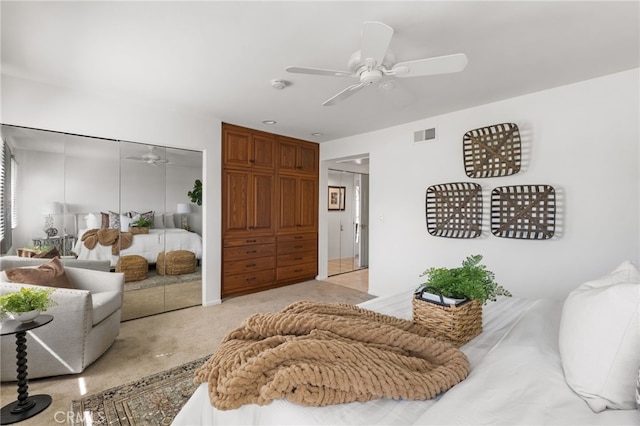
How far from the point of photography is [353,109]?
3.44 meters

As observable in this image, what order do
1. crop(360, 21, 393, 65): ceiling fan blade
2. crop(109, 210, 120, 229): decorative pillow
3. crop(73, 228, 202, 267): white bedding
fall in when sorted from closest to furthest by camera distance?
1. crop(360, 21, 393, 65): ceiling fan blade
2. crop(73, 228, 202, 267): white bedding
3. crop(109, 210, 120, 229): decorative pillow

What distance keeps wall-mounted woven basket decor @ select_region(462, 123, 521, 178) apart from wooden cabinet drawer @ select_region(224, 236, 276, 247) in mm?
2868

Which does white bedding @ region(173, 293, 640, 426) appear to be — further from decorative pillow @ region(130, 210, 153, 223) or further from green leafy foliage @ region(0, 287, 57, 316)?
decorative pillow @ region(130, 210, 153, 223)

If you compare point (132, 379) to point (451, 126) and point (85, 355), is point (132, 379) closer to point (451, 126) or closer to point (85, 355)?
point (85, 355)

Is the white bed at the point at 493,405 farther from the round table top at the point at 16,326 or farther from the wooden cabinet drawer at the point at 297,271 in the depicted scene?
the wooden cabinet drawer at the point at 297,271

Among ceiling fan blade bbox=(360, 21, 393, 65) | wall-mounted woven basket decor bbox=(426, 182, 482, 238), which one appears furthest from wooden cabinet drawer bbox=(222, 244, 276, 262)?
ceiling fan blade bbox=(360, 21, 393, 65)

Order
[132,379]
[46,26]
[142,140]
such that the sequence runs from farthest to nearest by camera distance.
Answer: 1. [142,140]
2. [132,379]
3. [46,26]

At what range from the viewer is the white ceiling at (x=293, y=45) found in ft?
5.70

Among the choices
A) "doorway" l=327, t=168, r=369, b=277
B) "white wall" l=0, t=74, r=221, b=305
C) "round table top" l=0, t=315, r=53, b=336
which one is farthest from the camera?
"doorway" l=327, t=168, r=369, b=277

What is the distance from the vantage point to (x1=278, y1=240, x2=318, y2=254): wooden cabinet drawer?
15.6ft

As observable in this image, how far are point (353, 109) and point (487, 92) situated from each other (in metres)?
1.36

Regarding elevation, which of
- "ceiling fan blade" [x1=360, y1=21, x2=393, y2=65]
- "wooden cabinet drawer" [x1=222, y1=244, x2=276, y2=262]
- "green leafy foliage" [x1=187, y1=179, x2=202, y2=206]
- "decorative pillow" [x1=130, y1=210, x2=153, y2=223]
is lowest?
"wooden cabinet drawer" [x1=222, y1=244, x2=276, y2=262]

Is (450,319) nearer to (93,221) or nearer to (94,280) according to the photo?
(94,280)

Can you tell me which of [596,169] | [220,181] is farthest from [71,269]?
[596,169]
